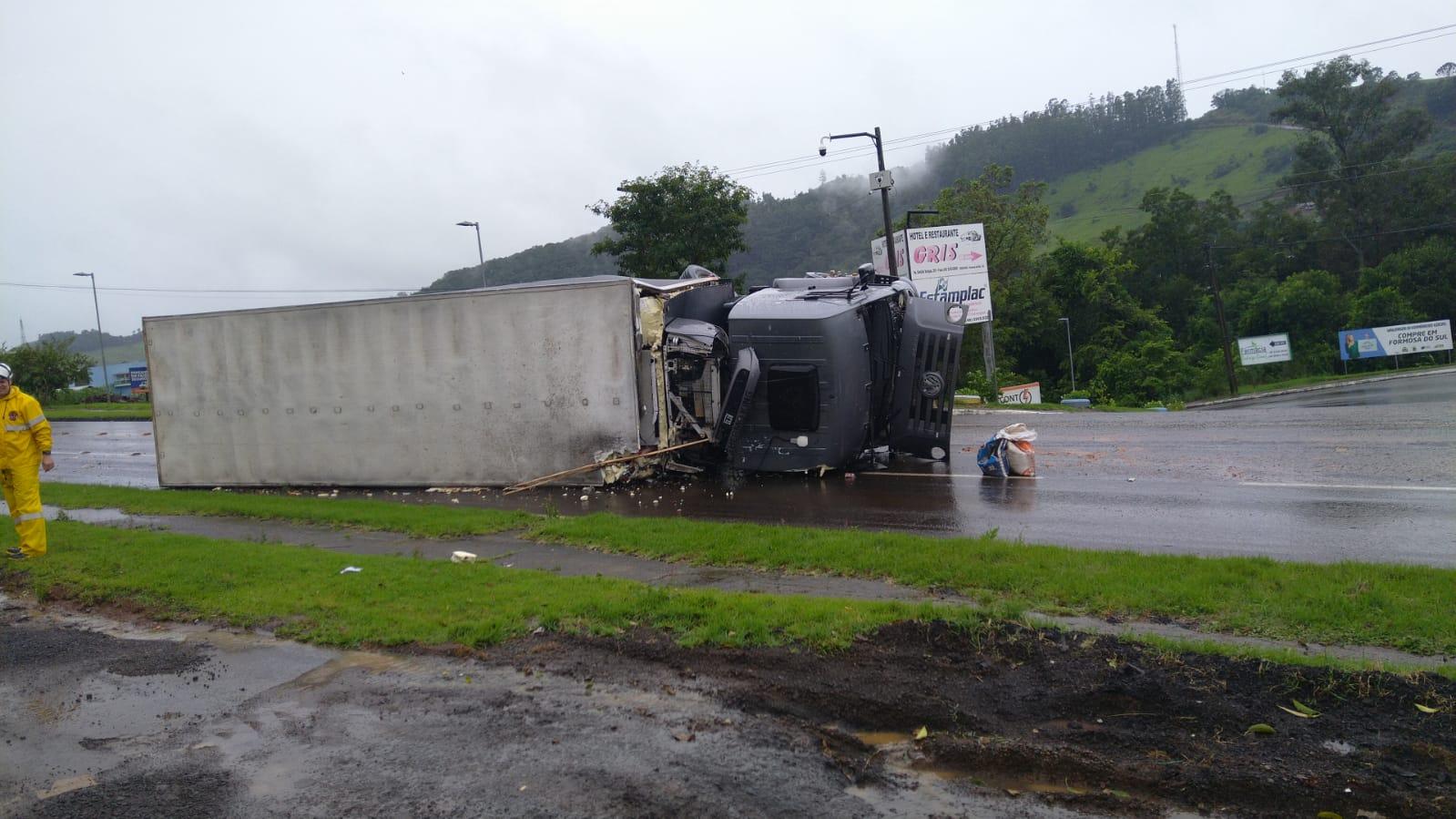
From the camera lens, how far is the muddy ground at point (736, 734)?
3.95 meters

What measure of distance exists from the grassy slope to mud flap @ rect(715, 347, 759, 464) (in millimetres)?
78486

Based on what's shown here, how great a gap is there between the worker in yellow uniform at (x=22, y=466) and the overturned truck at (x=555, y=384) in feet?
18.0

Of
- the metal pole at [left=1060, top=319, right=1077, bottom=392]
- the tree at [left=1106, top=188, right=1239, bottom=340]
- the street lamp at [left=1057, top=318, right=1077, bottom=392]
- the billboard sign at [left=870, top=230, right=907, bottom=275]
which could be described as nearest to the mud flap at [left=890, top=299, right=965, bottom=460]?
the billboard sign at [left=870, top=230, right=907, bottom=275]

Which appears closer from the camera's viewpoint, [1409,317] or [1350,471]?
[1350,471]

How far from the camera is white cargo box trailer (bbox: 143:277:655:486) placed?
45.2 feet

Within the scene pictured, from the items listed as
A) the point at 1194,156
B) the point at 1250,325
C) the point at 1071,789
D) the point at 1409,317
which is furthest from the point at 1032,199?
the point at 1194,156

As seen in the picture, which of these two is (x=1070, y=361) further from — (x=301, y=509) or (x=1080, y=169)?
(x=1080, y=169)

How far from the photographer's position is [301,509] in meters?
12.6

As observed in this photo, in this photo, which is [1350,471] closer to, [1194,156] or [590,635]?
[590,635]

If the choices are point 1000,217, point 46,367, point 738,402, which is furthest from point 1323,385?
point 46,367

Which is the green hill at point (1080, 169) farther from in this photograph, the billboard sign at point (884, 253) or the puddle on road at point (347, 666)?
the puddle on road at point (347, 666)

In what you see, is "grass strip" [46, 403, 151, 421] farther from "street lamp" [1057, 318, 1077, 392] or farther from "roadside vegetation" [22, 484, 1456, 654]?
"street lamp" [1057, 318, 1077, 392]

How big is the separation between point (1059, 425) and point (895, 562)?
12148 mm

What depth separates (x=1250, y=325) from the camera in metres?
49.4
